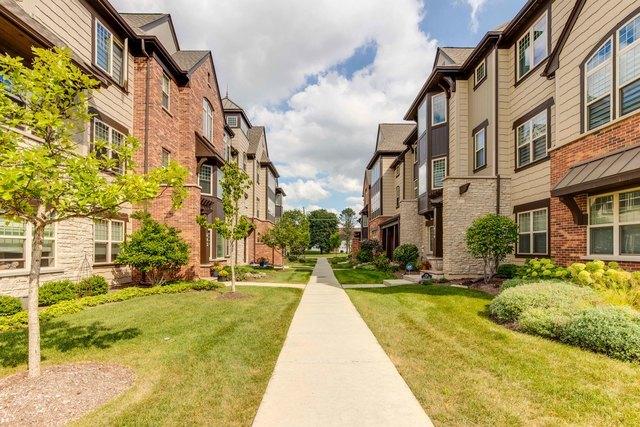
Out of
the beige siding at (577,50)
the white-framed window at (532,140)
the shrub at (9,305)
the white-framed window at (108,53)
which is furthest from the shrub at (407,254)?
the shrub at (9,305)

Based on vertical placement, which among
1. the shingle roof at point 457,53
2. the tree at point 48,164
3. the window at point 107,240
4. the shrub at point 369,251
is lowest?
the shrub at point 369,251

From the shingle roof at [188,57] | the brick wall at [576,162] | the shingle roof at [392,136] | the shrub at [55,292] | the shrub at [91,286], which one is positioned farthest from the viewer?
the shingle roof at [392,136]

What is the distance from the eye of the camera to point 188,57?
1959 cm

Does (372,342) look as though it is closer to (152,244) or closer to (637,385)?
(637,385)

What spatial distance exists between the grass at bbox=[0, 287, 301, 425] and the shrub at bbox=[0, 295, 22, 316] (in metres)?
1.28

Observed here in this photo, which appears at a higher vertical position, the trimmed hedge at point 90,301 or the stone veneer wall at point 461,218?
the stone veneer wall at point 461,218

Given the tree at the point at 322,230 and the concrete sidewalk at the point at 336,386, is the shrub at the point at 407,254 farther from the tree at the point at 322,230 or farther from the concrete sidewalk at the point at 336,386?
the tree at the point at 322,230

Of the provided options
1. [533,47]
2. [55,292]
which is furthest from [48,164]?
[533,47]

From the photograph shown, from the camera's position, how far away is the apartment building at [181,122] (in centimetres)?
1488

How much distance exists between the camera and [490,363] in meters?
5.28

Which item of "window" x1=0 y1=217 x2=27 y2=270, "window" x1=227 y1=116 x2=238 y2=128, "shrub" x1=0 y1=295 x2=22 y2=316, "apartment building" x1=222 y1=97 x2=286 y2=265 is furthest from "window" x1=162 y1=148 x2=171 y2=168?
"window" x1=227 y1=116 x2=238 y2=128

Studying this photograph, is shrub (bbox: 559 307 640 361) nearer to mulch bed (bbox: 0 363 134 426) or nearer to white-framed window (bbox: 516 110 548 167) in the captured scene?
mulch bed (bbox: 0 363 134 426)

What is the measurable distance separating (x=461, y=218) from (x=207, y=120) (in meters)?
15.6

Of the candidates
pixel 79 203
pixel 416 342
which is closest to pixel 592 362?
pixel 416 342
